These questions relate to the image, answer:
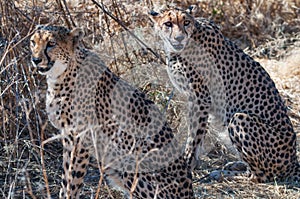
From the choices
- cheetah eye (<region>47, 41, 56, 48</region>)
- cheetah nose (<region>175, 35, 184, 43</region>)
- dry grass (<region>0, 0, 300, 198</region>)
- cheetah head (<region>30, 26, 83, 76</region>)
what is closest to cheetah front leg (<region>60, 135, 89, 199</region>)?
dry grass (<region>0, 0, 300, 198</region>)

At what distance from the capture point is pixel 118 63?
625 centimetres

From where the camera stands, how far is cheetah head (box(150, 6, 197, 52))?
5.30 metres

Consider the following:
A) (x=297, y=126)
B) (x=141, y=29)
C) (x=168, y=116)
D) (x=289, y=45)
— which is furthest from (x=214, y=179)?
(x=289, y=45)

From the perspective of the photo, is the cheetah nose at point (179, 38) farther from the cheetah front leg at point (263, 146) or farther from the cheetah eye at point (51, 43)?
the cheetah eye at point (51, 43)

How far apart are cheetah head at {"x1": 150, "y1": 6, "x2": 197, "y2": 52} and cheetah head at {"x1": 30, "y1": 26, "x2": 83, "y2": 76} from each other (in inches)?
45.3

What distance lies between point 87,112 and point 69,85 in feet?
0.62

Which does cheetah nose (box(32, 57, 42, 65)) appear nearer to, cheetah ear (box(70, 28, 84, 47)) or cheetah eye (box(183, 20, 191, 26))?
cheetah ear (box(70, 28, 84, 47))

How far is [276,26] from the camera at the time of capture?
795 centimetres

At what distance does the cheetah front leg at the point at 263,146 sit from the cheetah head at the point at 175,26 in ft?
2.21

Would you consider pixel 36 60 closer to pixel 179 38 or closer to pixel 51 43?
pixel 51 43

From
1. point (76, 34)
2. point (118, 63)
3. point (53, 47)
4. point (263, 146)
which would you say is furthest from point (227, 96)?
point (53, 47)

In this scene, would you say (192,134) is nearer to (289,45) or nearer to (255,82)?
(255,82)

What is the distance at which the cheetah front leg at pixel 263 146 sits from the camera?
17.0 ft

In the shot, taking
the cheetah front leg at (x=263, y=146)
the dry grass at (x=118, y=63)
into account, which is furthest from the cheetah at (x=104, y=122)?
the cheetah front leg at (x=263, y=146)
